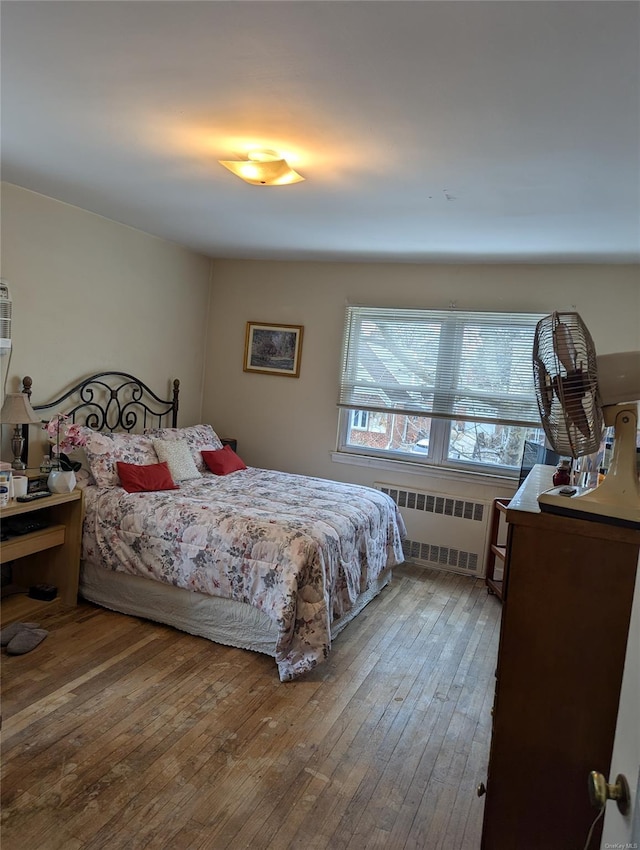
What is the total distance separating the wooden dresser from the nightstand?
251cm

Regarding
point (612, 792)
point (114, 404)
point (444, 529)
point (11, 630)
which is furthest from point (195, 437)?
point (612, 792)

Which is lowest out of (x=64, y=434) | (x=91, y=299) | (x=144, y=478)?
(x=144, y=478)

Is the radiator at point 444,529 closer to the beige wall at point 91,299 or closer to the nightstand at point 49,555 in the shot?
the beige wall at point 91,299

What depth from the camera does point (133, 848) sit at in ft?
5.48

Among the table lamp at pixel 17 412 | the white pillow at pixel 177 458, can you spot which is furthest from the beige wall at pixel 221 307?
the white pillow at pixel 177 458

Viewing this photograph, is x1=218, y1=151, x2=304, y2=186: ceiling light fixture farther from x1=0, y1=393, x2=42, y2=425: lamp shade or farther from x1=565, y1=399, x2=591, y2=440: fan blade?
x1=0, y1=393, x2=42, y2=425: lamp shade

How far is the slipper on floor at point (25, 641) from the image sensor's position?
2650mm

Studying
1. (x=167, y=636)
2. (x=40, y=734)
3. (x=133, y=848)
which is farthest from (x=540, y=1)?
(x=167, y=636)

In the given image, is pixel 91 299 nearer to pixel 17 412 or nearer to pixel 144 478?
pixel 17 412

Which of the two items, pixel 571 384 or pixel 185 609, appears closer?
pixel 571 384

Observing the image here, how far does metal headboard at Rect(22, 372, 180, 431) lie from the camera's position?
375 cm

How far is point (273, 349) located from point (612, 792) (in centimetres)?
432

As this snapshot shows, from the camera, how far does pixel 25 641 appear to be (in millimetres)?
2703

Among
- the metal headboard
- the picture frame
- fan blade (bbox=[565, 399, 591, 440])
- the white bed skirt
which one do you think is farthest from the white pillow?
fan blade (bbox=[565, 399, 591, 440])
